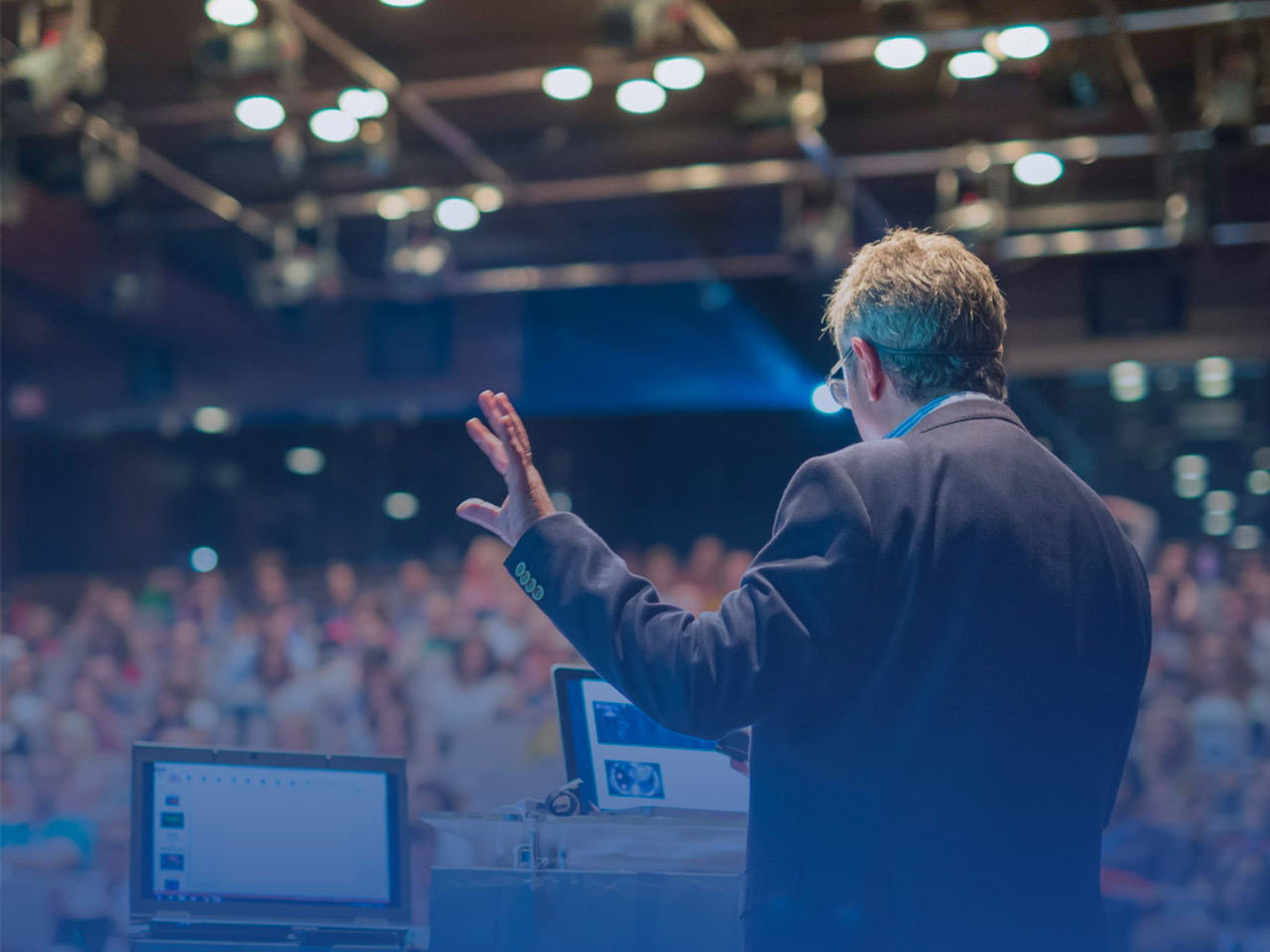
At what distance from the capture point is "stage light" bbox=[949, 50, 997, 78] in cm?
466

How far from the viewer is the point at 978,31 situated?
4.50m

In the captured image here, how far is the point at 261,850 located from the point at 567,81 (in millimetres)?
3974

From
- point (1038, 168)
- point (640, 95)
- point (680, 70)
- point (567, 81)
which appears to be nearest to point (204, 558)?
point (567, 81)

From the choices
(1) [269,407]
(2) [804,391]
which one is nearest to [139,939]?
(2) [804,391]

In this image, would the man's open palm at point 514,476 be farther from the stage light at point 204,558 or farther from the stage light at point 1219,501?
the stage light at point 204,558

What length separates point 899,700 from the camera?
101 centimetres

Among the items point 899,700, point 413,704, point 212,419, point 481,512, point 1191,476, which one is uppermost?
point 212,419

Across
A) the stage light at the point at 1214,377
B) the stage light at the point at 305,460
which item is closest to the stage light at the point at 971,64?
the stage light at the point at 1214,377

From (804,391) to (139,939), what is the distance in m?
6.62

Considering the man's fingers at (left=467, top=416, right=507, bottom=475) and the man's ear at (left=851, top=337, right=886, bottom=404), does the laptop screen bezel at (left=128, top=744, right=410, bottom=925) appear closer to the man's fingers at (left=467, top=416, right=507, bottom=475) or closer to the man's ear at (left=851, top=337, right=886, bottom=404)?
the man's fingers at (left=467, top=416, right=507, bottom=475)

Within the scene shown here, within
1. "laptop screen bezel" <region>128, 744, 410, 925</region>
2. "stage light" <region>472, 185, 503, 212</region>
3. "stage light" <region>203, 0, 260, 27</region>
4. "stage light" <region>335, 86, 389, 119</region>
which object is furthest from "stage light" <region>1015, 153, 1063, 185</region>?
"laptop screen bezel" <region>128, 744, 410, 925</region>

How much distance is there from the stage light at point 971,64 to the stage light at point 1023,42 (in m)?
0.22

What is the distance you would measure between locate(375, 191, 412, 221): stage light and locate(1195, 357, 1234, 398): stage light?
159 inches

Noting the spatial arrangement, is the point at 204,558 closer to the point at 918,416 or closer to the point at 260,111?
the point at 260,111
